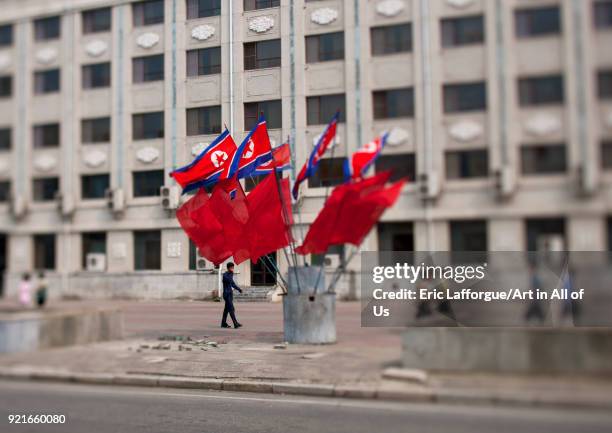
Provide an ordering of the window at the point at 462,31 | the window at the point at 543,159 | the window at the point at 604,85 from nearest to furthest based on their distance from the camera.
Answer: the window at the point at 604,85
the window at the point at 543,159
the window at the point at 462,31

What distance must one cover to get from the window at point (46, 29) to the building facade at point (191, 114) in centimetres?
1

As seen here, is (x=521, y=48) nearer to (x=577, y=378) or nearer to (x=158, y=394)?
(x=577, y=378)

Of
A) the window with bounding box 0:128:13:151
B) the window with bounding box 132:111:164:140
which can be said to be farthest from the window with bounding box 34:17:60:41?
the window with bounding box 132:111:164:140

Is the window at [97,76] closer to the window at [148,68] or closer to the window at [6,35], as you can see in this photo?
the window at [148,68]

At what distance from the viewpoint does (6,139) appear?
429 cm

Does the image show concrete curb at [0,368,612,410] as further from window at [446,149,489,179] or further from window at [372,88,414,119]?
window at [372,88,414,119]

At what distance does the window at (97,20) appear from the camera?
4.12m

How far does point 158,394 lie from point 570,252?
3.82m

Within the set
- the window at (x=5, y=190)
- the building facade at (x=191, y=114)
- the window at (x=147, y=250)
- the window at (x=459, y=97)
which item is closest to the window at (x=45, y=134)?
the building facade at (x=191, y=114)

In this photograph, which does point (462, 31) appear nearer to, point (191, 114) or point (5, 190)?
point (191, 114)

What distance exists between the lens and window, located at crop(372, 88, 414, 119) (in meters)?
3.61

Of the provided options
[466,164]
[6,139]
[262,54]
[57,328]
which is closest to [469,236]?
[466,164]

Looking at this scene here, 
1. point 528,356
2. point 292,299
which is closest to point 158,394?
point 292,299

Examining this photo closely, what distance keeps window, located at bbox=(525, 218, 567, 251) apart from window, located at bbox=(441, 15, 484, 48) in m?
0.95
